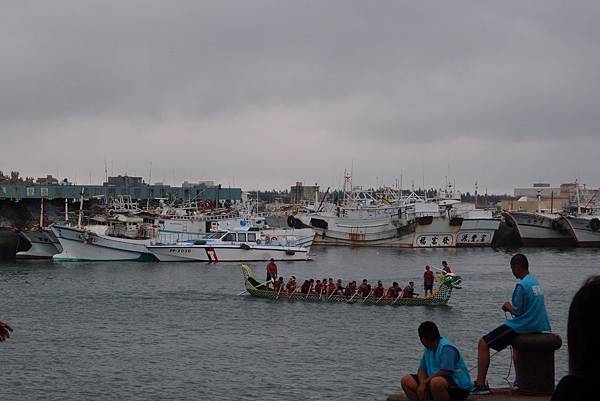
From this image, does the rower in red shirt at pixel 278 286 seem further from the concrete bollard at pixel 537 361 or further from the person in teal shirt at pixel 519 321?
the concrete bollard at pixel 537 361

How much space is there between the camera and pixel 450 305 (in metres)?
45.8

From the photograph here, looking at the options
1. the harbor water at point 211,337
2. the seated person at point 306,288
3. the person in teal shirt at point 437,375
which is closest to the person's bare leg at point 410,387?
the person in teal shirt at point 437,375

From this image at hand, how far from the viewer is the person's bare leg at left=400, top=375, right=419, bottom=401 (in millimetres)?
11625

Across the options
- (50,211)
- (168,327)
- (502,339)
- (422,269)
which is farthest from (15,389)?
(50,211)

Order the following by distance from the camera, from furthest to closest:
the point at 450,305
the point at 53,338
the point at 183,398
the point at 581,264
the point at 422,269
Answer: the point at 581,264
the point at 422,269
the point at 450,305
the point at 53,338
the point at 183,398

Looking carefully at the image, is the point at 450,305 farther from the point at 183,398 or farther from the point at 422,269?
the point at 422,269

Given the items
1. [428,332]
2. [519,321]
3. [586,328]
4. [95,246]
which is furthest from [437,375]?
[95,246]

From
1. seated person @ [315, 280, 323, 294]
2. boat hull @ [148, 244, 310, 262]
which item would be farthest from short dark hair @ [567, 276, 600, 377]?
boat hull @ [148, 244, 310, 262]

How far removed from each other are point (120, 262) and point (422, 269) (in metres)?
28.6

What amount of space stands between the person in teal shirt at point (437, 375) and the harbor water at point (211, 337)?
1230 cm

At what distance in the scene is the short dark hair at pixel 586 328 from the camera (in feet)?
15.0

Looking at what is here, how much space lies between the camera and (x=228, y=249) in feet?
262

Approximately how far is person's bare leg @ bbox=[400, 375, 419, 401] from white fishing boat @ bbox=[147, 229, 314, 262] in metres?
67.8

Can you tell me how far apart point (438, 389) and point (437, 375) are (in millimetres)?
331
